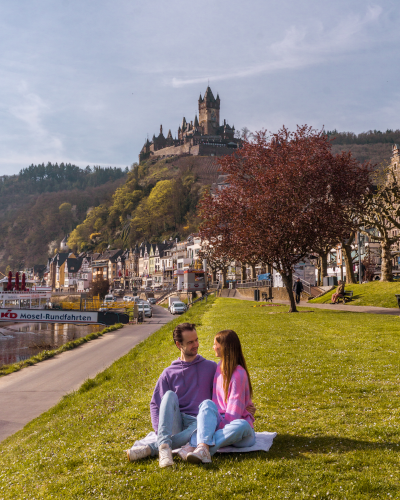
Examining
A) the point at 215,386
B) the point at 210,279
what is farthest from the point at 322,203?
the point at 210,279

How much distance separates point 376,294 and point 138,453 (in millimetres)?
31215

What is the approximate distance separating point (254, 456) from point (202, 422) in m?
0.71

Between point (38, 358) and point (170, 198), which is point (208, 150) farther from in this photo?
point (38, 358)

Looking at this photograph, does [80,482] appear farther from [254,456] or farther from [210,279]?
[210,279]

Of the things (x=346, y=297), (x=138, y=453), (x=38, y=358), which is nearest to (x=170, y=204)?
(x=346, y=297)

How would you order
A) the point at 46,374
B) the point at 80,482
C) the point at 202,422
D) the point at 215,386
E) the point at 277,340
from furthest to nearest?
1. the point at 46,374
2. the point at 277,340
3. the point at 215,386
4. the point at 202,422
5. the point at 80,482

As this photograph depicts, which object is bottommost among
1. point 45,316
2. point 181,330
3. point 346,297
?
point 45,316

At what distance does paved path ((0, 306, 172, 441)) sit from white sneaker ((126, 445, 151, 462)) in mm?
5974

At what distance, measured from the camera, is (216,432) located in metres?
5.96

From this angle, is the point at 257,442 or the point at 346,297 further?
the point at 346,297

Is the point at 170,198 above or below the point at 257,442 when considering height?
above

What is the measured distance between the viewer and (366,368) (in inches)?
407

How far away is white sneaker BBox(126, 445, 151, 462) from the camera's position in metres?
5.84

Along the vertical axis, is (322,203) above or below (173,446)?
above
